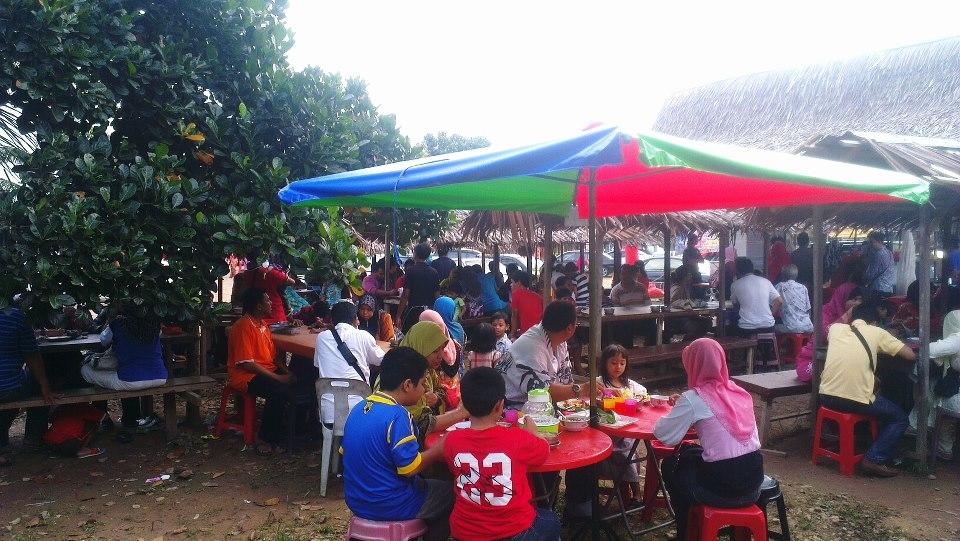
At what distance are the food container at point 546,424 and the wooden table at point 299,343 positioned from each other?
9.14 ft

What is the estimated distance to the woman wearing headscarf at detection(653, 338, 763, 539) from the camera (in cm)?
330

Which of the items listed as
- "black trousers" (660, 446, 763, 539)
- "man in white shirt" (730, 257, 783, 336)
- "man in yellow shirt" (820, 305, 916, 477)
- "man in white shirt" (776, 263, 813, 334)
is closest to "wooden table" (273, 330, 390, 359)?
"black trousers" (660, 446, 763, 539)

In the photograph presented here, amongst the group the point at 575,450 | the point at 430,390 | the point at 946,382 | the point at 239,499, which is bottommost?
the point at 239,499

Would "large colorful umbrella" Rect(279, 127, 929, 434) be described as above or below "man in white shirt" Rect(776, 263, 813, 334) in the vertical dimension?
above

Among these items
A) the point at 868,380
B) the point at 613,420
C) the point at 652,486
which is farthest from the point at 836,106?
the point at 613,420

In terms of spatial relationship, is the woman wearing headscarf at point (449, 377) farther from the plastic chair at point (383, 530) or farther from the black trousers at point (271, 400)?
the black trousers at point (271, 400)

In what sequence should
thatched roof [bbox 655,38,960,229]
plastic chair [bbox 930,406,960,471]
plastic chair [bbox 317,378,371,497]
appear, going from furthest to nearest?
thatched roof [bbox 655,38,960,229] → plastic chair [bbox 930,406,960,471] → plastic chair [bbox 317,378,371,497]

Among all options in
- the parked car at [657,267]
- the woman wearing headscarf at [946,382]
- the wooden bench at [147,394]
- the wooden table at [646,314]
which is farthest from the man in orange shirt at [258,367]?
the parked car at [657,267]

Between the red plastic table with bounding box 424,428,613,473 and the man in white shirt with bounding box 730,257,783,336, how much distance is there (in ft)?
20.4

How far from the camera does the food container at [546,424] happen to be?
346 cm

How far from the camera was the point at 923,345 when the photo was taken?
5.32m

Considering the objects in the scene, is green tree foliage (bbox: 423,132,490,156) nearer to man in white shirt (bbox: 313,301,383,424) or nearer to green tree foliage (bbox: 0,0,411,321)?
green tree foliage (bbox: 0,0,411,321)

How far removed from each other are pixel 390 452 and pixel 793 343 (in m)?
8.40

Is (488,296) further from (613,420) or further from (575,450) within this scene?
(575,450)
